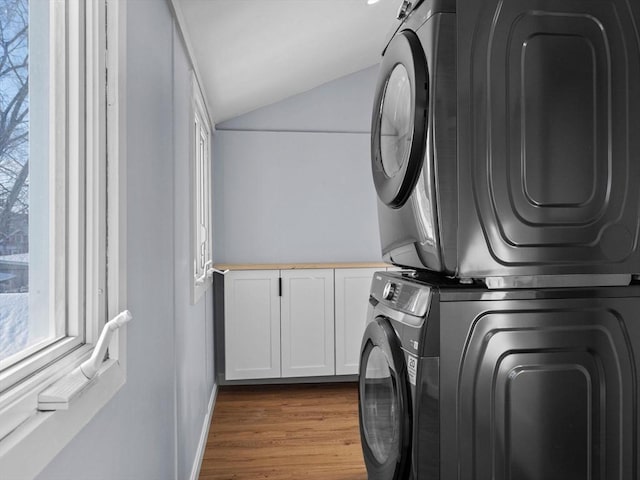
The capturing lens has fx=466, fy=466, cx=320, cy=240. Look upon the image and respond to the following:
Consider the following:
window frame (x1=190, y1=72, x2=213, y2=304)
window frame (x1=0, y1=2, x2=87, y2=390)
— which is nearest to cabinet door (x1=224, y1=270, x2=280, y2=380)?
window frame (x1=190, y1=72, x2=213, y2=304)

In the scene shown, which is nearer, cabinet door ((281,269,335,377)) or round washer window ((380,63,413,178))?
round washer window ((380,63,413,178))

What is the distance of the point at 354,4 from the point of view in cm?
265

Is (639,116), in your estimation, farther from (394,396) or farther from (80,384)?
(80,384)

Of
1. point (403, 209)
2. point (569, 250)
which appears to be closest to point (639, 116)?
point (569, 250)

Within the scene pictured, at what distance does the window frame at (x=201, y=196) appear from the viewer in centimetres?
246

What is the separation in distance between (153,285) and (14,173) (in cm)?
73

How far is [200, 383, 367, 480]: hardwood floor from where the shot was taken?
2377mm

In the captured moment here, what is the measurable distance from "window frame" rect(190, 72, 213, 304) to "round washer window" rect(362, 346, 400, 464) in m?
1.08

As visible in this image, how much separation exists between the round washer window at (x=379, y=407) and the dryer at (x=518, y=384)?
0.38 ft

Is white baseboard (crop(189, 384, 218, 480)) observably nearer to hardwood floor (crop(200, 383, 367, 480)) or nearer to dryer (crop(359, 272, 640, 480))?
hardwood floor (crop(200, 383, 367, 480))

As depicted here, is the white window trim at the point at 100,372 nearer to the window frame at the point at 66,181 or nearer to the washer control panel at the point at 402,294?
the window frame at the point at 66,181

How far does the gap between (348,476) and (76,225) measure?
1.94m

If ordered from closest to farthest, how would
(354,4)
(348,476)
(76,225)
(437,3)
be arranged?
1. (76,225)
2. (437,3)
3. (348,476)
4. (354,4)

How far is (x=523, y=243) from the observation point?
3.89 ft
